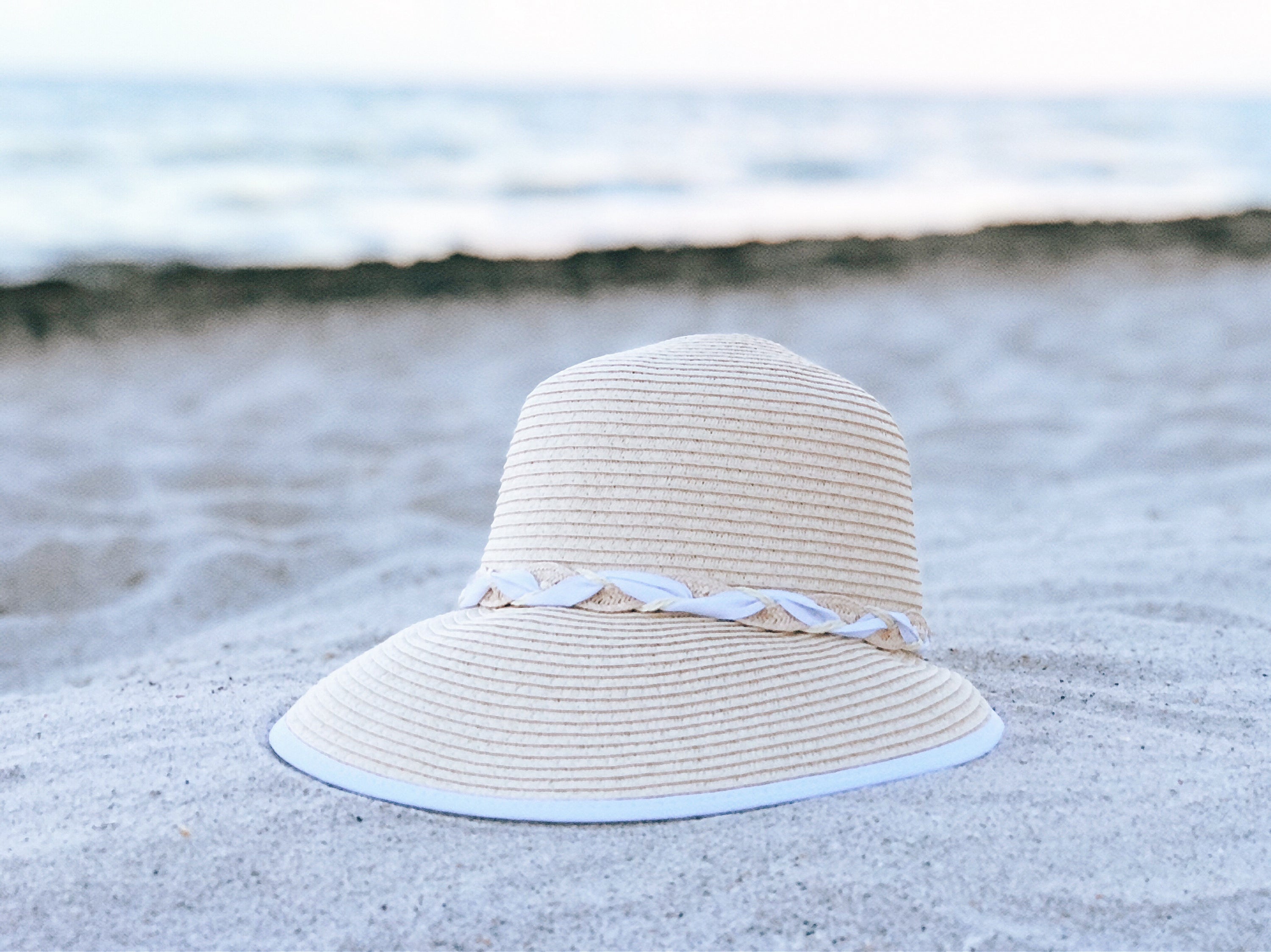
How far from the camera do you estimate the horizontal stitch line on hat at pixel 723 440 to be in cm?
164

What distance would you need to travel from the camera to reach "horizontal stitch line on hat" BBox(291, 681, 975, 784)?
146 cm

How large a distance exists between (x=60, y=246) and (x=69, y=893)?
8.28m

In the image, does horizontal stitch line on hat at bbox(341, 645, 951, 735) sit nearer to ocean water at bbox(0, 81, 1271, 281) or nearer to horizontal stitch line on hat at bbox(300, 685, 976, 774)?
horizontal stitch line on hat at bbox(300, 685, 976, 774)

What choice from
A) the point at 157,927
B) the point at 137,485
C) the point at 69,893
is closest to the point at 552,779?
the point at 157,927

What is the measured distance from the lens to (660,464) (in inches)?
64.5

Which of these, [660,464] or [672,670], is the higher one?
[660,464]

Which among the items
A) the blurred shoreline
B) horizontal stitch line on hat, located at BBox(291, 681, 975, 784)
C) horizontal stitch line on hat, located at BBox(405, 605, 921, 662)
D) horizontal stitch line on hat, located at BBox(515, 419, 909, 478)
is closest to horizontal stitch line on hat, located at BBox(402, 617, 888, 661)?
horizontal stitch line on hat, located at BBox(405, 605, 921, 662)

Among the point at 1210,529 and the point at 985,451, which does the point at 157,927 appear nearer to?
the point at 1210,529

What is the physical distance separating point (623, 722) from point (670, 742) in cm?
6

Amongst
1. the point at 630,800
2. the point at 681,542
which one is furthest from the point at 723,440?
the point at 630,800

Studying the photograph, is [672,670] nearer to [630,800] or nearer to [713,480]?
[630,800]

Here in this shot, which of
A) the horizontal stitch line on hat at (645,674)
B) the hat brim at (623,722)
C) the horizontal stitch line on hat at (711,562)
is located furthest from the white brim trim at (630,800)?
the horizontal stitch line on hat at (711,562)

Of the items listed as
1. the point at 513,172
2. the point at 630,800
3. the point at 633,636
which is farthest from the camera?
the point at 513,172

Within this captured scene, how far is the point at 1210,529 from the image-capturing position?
2.92 meters
